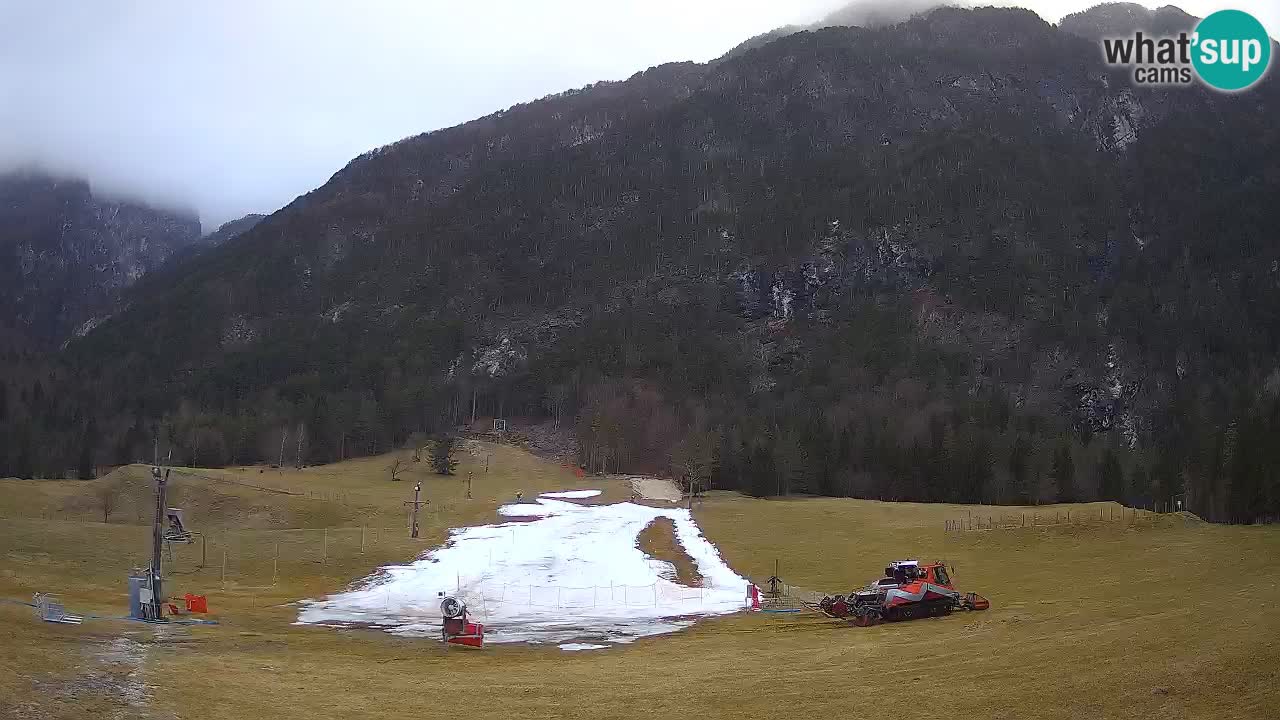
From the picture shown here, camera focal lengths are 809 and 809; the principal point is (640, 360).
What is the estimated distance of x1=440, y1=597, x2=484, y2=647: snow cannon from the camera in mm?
25719

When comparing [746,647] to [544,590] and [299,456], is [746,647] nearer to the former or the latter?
[544,590]

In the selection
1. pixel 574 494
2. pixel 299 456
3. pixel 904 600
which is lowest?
pixel 574 494

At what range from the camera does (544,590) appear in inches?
1534

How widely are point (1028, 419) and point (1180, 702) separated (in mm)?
127700

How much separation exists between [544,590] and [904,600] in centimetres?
1809

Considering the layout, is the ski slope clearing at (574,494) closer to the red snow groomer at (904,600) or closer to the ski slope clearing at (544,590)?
the ski slope clearing at (544,590)

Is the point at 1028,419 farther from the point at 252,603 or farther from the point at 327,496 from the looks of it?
the point at 252,603

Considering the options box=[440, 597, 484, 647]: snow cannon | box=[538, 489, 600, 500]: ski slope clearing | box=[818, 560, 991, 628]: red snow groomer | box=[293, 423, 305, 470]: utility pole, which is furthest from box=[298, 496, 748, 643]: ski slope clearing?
box=[293, 423, 305, 470]: utility pole

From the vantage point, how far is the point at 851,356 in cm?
17638

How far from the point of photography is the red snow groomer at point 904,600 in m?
27.2

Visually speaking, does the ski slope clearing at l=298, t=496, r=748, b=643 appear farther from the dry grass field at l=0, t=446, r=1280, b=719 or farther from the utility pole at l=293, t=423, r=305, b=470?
the utility pole at l=293, t=423, r=305, b=470

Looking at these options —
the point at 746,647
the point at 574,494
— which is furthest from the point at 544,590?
the point at 574,494

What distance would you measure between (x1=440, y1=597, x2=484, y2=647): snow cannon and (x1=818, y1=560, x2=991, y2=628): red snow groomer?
41.3 feet

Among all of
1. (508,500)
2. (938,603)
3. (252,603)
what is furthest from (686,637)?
(508,500)
